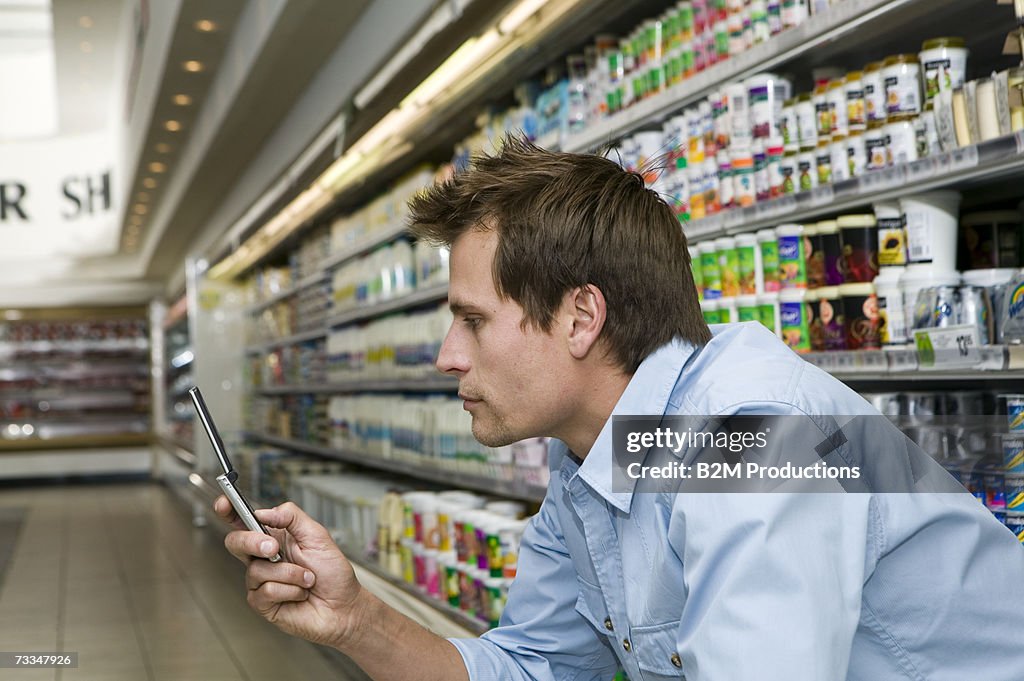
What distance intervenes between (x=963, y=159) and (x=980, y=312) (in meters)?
0.26

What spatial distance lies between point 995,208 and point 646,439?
4.36ft

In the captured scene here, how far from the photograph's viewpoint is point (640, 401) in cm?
120

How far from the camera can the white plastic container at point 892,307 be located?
194cm

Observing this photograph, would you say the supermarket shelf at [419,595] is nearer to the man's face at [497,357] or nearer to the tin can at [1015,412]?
the man's face at [497,357]

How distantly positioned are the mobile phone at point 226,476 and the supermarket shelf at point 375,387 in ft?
8.48

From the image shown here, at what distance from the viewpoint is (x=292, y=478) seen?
5.59 meters

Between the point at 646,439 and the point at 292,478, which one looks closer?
the point at 646,439

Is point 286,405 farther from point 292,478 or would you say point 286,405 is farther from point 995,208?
point 995,208

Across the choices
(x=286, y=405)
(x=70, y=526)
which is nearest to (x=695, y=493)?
(x=286, y=405)

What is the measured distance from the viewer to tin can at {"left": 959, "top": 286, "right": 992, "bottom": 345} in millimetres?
A: 1768

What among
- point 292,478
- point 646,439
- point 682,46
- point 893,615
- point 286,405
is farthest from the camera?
point 286,405

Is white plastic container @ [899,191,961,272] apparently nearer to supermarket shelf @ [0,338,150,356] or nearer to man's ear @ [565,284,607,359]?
man's ear @ [565,284,607,359]

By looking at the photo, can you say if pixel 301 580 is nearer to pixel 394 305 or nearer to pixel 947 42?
pixel 947 42

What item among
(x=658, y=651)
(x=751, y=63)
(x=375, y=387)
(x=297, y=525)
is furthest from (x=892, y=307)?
(x=375, y=387)
